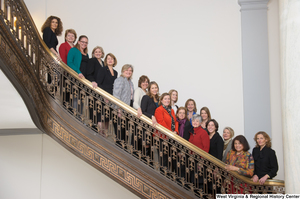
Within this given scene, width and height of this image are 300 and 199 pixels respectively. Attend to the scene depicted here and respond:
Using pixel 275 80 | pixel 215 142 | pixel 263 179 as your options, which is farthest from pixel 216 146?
pixel 275 80

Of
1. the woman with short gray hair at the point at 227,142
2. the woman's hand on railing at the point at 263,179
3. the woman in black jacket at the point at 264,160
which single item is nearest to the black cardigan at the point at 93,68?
the woman with short gray hair at the point at 227,142

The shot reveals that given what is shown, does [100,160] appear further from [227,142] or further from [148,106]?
[227,142]

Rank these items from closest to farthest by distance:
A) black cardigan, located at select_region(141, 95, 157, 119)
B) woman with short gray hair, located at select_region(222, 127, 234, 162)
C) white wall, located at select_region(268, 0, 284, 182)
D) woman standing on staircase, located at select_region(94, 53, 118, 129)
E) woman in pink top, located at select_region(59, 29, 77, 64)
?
black cardigan, located at select_region(141, 95, 157, 119) → woman standing on staircase, located at select_region(94, 53, 118, 129) → woman in pink top, located at select_region(59, 29, 77, 64) → woman with short gray hair, located at select_region(222, 127, 234, 162) → white wall, located at select_region(268, 0, 284, 182)

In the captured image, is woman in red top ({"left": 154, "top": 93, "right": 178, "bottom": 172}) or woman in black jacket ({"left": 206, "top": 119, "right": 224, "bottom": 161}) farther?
woman in black jacket ({"left": 206, "top": 119, "right": 224, "bottom": 161})

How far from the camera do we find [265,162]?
5.11 m

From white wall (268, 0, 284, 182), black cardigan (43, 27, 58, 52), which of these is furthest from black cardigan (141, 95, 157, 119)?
white wall (268, 0, 284, 182)

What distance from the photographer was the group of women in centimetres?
520

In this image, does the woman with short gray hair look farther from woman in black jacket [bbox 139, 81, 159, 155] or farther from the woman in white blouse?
the woman in white blouse

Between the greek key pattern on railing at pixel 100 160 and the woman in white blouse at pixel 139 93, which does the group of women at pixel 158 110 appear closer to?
the woman in white blouse at pixel 139 93

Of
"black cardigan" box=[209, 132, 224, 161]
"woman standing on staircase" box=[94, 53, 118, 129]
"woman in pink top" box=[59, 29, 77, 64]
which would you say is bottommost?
"black cardigan" box=[209, 132, 224, 161]

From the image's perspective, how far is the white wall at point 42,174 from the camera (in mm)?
7961

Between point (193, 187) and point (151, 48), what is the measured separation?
16.3 feet

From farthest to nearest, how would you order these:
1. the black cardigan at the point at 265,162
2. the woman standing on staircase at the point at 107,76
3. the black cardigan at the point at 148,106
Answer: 1. the woman standing on staircase at the point at 107,76
2. the black cardigan at the point at 148,106
3. the black cardigan at the point at 265,162

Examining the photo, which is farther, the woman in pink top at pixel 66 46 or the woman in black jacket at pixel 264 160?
the woman in pink top at pixel 66 46
